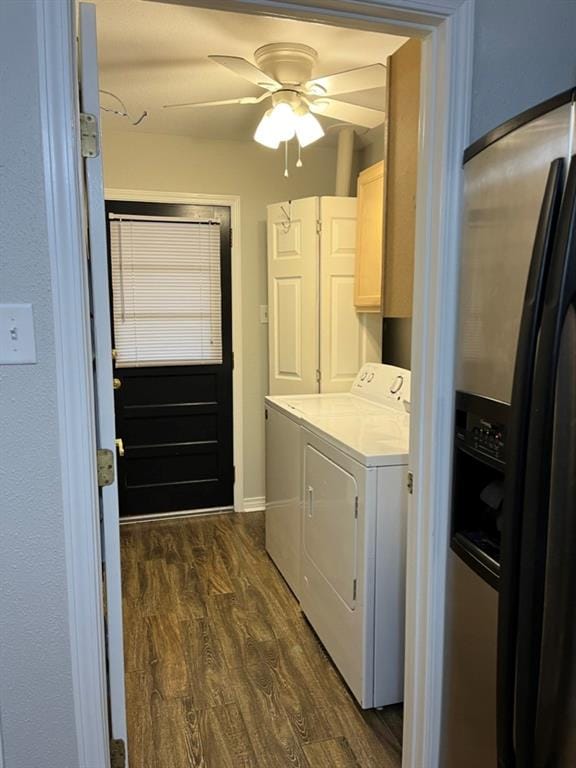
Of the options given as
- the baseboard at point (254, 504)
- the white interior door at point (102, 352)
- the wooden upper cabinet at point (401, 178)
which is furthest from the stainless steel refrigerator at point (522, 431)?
the baseboard at point (254, 504)

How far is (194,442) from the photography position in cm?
388

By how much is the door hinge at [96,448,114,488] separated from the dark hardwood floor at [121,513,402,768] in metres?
1.08

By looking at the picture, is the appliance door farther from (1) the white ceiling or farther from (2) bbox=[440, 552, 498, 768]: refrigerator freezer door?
(1) the white ceiling

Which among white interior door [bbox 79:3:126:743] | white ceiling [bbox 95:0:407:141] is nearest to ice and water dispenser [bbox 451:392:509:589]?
white interior door [bbox 79:3:126:743]

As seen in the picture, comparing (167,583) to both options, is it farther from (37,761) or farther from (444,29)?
(444,29)

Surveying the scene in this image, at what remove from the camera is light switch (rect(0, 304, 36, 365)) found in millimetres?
1111

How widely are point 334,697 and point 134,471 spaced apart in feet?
7.19

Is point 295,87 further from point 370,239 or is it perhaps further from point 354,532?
point 354,532

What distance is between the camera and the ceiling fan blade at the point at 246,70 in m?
2.02

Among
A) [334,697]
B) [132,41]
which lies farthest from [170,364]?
[334,697]

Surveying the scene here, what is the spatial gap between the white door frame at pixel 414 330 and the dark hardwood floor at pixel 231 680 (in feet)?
1.23

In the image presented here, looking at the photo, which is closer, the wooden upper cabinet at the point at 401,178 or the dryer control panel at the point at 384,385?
the wooden upper cabinet at the point at 401,178

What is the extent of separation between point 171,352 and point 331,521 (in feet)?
6.55

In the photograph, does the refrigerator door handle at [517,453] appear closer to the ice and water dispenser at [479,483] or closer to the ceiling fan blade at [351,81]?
the ice and water dispenser at [479,483]
